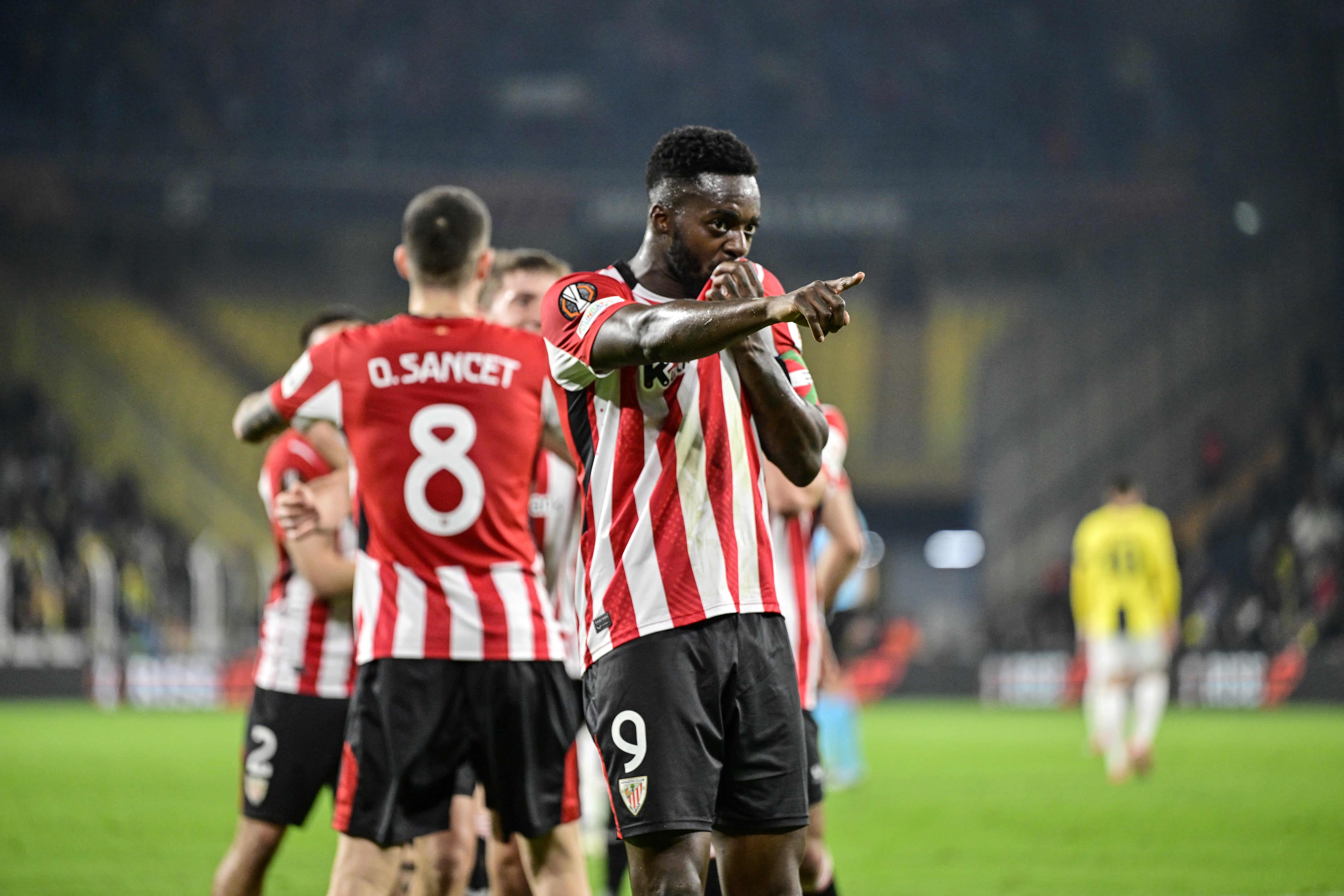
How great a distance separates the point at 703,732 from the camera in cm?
302

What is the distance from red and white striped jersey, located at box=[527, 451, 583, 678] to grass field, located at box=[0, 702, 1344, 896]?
7.85ft

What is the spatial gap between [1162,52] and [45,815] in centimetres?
3040

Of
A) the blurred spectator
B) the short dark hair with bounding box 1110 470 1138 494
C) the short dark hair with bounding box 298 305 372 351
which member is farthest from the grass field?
the blurred spectator

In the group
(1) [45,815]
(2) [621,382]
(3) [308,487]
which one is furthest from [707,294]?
(1) [45,815]

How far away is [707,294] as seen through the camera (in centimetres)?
300

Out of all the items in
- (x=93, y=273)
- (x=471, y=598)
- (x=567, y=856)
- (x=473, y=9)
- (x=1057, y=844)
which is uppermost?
(x=473, y=9)

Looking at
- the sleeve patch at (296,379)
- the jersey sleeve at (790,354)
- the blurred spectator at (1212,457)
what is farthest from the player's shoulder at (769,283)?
the blurred spectator at (1212,457)

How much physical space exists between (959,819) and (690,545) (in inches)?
274

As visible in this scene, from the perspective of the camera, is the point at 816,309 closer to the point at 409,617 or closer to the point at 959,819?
the point at 409,617

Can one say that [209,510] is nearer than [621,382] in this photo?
No

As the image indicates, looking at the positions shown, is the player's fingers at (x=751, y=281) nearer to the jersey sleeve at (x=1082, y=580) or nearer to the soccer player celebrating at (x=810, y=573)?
the soccer player celebrating at (x=810, y=573)

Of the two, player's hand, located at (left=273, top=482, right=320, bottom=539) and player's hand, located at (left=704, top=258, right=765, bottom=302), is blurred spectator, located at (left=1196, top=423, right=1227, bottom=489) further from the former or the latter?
player's hand, located at (left=704, top=258, right=765, bottom=302)

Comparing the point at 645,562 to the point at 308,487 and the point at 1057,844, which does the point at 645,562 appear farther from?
the point at 1057,844

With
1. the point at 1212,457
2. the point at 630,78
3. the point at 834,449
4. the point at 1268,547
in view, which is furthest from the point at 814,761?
the point at 630,78
